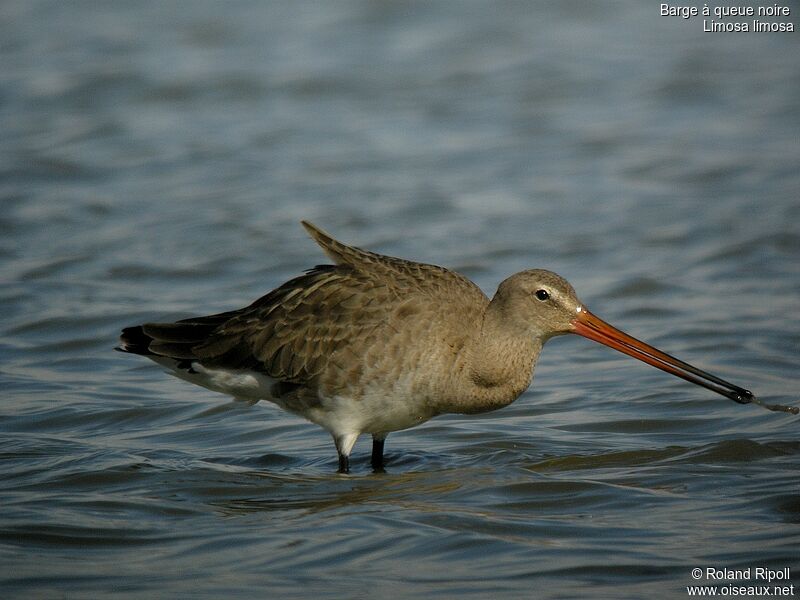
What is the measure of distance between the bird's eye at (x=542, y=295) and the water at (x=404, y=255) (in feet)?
3.11

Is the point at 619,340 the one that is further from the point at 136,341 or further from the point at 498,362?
the point at 136,341

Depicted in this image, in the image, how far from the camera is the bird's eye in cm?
754

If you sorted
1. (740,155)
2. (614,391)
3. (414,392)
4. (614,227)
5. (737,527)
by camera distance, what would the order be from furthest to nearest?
(740,155)
(614,227)
(614,391)
(414,392)
(737,527)

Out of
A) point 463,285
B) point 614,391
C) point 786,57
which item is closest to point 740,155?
point 786,57

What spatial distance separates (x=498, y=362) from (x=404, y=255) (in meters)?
4.69

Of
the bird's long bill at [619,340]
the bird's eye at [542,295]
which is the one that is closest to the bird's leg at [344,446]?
the bird's eye at [542,295]

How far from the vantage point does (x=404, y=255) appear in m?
12.1

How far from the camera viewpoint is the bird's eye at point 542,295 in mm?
7543

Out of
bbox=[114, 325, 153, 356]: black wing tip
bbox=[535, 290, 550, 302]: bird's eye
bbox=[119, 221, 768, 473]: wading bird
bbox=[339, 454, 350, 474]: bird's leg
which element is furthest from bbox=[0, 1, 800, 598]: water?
bbox=[535, 290, 550, 302]: bird's eye

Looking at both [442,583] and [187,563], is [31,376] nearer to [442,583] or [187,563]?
[187,563]

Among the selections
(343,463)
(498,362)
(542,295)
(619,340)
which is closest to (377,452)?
(343,463)

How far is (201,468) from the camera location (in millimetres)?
7695

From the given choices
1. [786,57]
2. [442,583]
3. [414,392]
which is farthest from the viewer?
[786,57]

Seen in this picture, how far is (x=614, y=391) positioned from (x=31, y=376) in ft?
13.6
